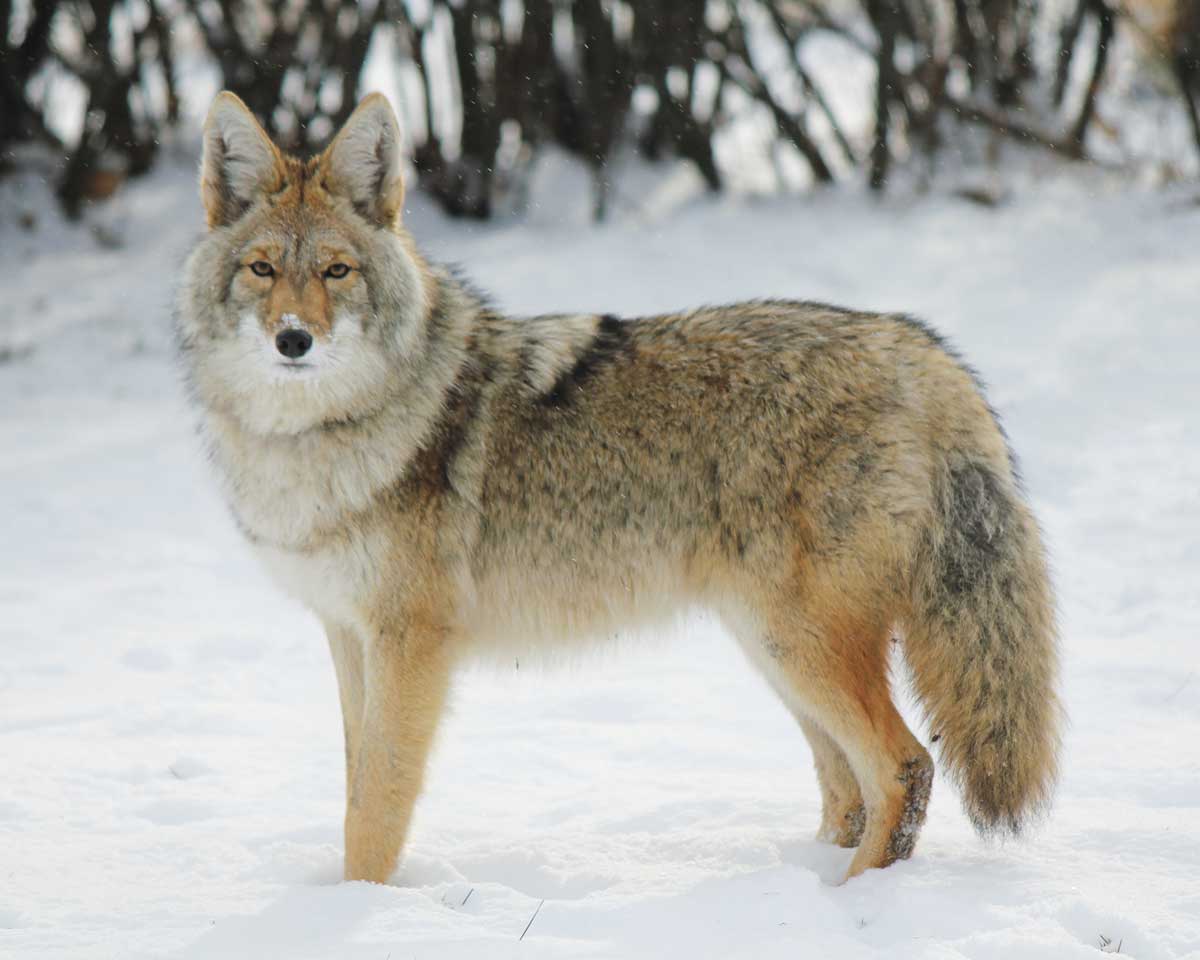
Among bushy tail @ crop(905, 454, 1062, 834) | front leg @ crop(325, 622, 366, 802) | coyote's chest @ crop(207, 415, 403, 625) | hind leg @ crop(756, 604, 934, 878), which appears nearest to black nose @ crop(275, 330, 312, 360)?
coyote's chest @ crop(207, 415, 403, 625)

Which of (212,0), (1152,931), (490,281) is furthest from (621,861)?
(212,0)

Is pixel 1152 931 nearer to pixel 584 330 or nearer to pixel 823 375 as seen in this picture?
pixel 823 375

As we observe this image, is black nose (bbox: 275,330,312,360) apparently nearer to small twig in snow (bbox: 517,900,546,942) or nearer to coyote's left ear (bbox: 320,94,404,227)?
coyote's left ear (bbox: 320,94,404,227)

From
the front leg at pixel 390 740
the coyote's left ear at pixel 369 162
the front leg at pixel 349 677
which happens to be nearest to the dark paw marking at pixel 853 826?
the front leg at pixel 390 740

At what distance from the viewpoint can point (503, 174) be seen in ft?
38.2

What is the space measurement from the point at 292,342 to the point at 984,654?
83.0 inches

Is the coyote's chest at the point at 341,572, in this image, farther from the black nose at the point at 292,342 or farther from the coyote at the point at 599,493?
the black nose at the point at 292,342

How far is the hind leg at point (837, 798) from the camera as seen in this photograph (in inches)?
162

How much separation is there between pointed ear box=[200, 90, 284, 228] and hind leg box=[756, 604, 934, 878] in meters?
2.01

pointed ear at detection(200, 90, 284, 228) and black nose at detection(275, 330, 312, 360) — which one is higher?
pointed ear at detection(200, 90, 284, 228)

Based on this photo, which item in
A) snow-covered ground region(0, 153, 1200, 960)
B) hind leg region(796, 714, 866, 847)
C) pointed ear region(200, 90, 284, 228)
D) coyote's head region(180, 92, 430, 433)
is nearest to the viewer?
snow-covered ground region(0, 153, 1200, 960)

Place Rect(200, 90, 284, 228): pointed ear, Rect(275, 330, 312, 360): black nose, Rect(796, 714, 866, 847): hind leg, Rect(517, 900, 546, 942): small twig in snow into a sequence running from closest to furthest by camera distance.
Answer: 1. Rect(517, 900, 546, 942): small twig in snow
2. Rect(275, 330, 312, 360): black nose
3. Rect(200, 90, 284, 228): pointed ear
4. Rect(796, 714, 866, 847): hind leg

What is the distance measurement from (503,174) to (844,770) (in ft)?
27.7

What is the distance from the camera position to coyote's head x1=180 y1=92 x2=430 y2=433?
3.82 meters
